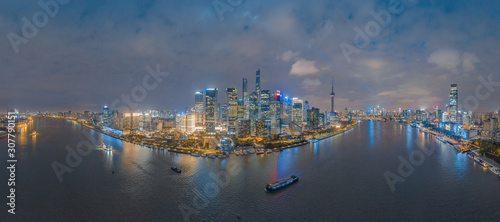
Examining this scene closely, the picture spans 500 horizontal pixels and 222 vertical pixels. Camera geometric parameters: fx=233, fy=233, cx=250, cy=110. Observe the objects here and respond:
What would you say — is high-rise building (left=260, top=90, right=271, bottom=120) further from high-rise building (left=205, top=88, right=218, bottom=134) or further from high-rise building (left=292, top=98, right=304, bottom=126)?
high-rise building (left=292, top=98, right=304, bottom=126)

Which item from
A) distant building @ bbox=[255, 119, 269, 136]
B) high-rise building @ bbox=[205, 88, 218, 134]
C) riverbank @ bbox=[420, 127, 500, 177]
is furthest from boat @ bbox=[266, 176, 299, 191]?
high-rise building @ bbox=[205, 88, 218, 134]

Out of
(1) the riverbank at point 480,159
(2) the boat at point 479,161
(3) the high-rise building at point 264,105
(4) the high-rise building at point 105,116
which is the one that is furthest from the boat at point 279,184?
(4) the high-rise building at point 105,116

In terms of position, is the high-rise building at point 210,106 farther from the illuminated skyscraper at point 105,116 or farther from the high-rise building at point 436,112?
the high-rise building at point 436,112

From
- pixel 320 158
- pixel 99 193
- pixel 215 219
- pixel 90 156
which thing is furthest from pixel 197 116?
pixel 215 219

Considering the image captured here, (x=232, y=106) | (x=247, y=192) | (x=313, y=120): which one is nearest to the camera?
(x=247, y=192)

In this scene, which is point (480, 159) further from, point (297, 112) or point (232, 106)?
point (297, 112)

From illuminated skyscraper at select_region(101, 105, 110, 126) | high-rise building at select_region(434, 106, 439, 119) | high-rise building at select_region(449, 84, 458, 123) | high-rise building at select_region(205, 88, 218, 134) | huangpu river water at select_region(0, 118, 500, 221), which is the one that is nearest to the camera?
huangpu river water at select_region(0, 118, 500, 221)

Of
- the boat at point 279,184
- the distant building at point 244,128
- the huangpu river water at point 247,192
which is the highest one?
the distant building at point 244,128

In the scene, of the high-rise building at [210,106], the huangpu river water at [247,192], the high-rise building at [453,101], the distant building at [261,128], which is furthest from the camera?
the high-rise building at [453,101]

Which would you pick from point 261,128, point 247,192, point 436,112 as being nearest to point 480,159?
point 247,192
